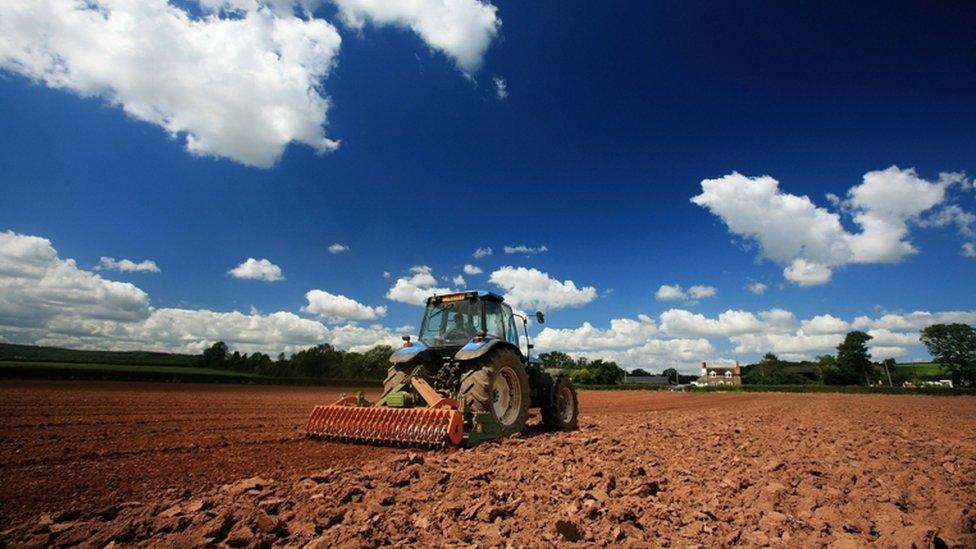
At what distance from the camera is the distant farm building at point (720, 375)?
102887 mm

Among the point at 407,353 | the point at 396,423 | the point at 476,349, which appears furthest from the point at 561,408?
the point at 396,423

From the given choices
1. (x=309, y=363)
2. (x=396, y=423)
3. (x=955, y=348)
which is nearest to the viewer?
(x=396, y=423)

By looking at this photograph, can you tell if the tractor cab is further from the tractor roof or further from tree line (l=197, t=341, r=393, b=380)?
tree line (l=197, t=341, r=393, b=380)

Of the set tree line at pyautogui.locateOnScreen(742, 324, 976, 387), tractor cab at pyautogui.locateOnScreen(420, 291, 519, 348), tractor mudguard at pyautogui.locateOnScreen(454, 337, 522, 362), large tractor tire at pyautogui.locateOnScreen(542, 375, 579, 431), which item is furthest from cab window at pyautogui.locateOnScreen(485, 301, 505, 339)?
tree line at pyautogui.locateOnScreen(742, 324, 976, 387)

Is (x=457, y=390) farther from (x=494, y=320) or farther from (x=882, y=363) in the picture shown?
(x=882, y=363)

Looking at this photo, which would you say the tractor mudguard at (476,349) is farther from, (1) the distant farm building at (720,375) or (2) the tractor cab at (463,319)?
(1) the distant farm building at (720,375)

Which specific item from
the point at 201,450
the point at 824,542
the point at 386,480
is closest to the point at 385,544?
the point at 386,480

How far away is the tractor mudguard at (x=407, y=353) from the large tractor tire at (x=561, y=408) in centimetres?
269

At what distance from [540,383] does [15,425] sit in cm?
983

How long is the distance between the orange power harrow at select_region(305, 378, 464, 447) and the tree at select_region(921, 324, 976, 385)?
93.4m

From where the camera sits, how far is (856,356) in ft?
257

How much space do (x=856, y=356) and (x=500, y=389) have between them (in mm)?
94680

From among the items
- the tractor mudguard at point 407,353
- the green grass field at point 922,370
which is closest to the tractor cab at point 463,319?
the tractor mudguard at point 407,353

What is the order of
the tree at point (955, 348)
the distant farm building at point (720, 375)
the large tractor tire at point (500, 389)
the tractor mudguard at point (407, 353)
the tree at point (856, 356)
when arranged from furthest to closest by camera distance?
the distant farm building at point (720, 375) < the tree at point (856, 356) < the tree at point (955, 348) < the tractor mudguard at point (407, 353) < the large tractor tire at point (500, 389)
